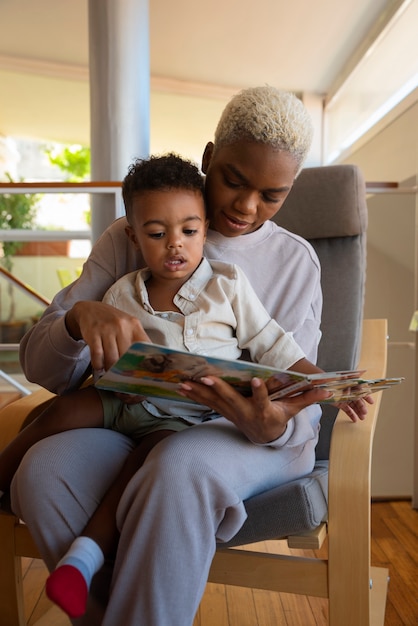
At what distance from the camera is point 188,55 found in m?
5.77

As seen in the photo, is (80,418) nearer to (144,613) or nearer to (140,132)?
(144,613)

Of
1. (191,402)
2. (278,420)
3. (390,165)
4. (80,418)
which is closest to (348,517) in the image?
(278,420)

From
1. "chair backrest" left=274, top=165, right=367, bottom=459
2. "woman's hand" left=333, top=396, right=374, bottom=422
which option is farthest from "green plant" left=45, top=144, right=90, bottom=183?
"woman's hand" left=333, top=396, right=374, bottom=422

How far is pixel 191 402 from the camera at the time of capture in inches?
50.1

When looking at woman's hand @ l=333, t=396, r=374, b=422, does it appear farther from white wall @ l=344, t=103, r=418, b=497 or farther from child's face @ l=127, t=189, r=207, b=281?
white wall @ l=344, t=103, r=418, b=497

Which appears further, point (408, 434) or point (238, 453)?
point (408, 434)

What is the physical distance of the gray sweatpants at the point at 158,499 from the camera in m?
1.05

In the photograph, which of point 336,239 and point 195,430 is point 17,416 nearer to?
point 195,430

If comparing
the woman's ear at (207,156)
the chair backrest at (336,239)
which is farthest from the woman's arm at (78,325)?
the chair backrest at (336,239)

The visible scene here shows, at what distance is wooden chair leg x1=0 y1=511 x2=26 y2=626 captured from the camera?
53.1 inches

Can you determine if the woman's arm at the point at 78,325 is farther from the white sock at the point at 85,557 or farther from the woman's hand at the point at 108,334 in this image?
the white sock at the point at 85,557

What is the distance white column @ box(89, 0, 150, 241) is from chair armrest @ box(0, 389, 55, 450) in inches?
61.3

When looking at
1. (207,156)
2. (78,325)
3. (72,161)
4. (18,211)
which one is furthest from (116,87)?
(72,161)

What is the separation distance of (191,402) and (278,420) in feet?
0.61
